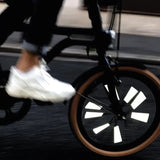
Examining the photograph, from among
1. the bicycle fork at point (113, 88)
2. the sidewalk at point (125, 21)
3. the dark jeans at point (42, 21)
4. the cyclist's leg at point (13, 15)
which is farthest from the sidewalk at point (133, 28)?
the dark jeans at point (42, 21)

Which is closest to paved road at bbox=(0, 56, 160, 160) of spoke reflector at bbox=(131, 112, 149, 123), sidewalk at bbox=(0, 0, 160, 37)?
spoke reflector at bbox=(131, 112, 149, 123)

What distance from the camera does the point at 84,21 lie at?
9.26 meters

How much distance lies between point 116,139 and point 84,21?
614 centimetres

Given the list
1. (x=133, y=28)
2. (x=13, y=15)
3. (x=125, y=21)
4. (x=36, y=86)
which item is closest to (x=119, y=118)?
(x=36, y=86)

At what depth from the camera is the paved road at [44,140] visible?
3338mm

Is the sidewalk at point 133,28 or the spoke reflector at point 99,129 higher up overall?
the spoke reflector at point 99,129

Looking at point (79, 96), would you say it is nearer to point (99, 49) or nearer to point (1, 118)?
point (99, 49)

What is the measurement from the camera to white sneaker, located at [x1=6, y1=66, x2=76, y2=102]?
2.63 metres

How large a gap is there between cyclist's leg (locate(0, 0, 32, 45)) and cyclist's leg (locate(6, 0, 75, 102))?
1.13 ft

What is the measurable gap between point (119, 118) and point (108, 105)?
0.12 meters

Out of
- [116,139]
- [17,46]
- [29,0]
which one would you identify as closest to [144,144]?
[116,139]

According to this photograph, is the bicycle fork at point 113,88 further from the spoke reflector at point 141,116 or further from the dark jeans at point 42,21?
the dark jeans at point 42,21

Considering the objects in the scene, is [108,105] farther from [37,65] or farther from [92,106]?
[37,65]

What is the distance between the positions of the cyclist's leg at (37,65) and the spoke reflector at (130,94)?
0.60 meters
